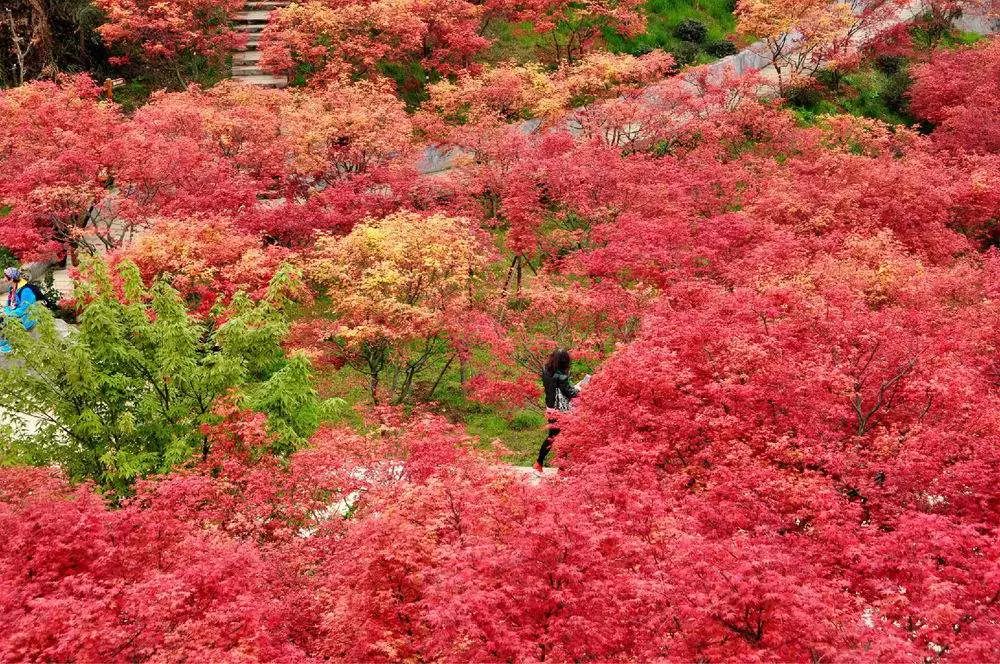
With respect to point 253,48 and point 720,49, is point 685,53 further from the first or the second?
point 253,48

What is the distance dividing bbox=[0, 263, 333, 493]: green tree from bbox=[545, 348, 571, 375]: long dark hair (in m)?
3.58

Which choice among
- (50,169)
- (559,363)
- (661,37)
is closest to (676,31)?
(661,37)

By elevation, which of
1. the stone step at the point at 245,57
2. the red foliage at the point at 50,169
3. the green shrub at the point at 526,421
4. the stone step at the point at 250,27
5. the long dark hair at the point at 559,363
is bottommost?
the green shrub at the point at 526,421

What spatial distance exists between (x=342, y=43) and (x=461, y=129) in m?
5.80

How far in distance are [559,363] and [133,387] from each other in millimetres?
6172

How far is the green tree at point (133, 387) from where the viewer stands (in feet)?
36.6

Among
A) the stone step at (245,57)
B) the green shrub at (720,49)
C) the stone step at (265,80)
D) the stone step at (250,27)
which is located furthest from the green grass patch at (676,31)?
the stone step at (245,57)

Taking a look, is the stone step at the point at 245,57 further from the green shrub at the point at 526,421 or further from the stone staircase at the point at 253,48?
the green shrub at the point at 526,421

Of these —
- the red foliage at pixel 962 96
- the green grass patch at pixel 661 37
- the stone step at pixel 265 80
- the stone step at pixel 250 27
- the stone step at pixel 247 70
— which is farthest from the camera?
the green grass patch at pixel 661 37

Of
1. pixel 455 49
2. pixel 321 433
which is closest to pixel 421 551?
pixel 321 433

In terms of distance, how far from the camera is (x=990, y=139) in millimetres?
24797

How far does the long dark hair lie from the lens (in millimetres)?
13250

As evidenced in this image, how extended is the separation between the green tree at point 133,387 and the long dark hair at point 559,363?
358 cm

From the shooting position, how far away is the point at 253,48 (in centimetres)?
2934
